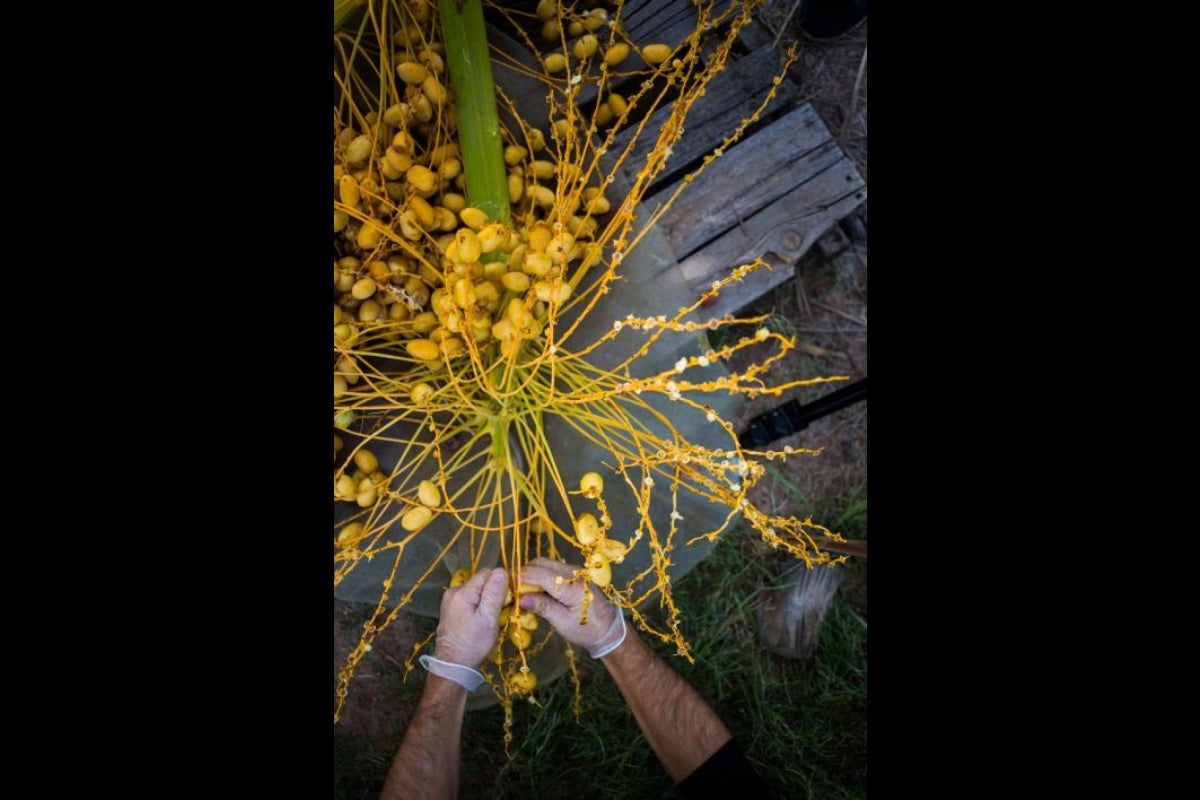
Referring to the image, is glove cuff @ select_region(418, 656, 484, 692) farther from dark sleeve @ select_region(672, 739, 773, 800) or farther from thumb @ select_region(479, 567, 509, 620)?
dark sleeve @ select_region(672, 739, 773, 800)

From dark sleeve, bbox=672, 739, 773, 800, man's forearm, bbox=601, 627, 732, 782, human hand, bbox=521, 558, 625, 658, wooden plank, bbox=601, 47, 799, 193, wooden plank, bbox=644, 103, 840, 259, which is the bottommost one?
dark sleeve, bbox=672, 739, 773, 800

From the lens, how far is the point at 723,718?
2.17m

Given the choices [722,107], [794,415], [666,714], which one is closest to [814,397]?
[794,415]

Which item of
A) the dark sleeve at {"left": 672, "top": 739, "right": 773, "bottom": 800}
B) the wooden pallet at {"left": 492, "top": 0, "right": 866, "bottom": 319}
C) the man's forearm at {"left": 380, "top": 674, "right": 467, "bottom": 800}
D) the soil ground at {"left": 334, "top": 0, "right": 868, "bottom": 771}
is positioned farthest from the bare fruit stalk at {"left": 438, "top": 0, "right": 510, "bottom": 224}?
the dark sleeve at {"left": 672, "top": 739, "right": 773, "bottom": 800}

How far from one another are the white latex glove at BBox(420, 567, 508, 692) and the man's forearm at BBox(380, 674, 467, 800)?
12 centimetres

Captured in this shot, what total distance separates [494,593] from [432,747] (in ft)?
1.48

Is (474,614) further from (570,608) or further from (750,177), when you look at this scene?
(750,177)

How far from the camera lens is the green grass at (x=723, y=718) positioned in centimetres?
215

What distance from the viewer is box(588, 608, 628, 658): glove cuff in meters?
1.59
